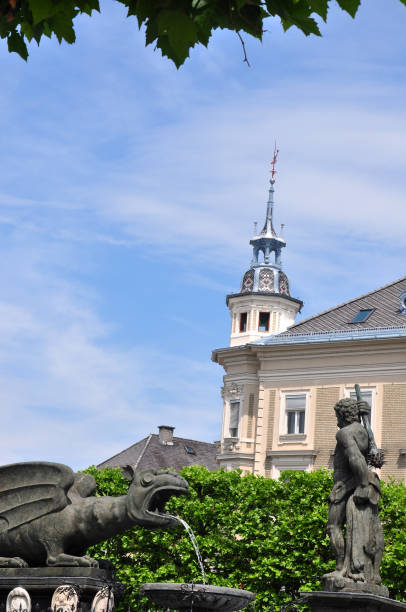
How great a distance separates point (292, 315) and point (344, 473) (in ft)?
179

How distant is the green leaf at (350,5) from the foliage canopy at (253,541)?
70.8 feet

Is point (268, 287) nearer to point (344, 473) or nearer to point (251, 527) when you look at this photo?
point (251, 527)

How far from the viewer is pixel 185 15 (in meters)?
4.60

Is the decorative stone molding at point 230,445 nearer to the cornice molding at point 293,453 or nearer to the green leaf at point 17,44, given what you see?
the cornice molding at point 293,453

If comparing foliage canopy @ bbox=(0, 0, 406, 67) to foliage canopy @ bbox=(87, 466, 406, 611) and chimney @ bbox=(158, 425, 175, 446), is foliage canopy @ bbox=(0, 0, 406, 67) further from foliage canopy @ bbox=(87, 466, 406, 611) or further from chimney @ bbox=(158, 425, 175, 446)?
chimney @ bbox=(158, 425, 175, 446)

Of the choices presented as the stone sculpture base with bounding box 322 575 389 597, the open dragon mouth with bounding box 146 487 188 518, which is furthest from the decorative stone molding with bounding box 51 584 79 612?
the stone sculpture base with bounding box 322 575 389 597

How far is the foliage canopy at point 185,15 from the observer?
4609mm

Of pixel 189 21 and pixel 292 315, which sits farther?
pixel 292 315

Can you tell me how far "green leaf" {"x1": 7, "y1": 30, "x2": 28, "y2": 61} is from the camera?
542cm

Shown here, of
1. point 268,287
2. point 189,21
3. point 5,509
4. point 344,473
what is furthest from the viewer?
point 268,287

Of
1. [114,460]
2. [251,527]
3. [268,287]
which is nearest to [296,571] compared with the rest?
[251,527]

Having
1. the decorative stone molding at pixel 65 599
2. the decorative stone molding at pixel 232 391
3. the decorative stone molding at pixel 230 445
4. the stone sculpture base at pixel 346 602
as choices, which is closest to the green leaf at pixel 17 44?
the decorative stone molding at pixel 65 599

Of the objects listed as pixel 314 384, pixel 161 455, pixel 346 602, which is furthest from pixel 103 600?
pixel 161 455

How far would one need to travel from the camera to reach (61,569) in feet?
32.7
